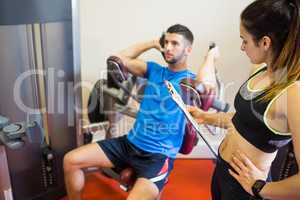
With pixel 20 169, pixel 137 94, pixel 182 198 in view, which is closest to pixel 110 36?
pixel 137 94

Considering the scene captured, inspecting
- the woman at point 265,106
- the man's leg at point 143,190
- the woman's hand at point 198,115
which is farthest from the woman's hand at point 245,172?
the man's leg at point 143,190

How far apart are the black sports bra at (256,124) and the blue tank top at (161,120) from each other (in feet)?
2.10

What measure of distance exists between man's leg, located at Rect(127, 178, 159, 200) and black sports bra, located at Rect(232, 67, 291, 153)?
65 cm

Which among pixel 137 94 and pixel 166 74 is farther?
pixel 137 94

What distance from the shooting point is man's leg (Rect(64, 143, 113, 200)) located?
5.74 ft

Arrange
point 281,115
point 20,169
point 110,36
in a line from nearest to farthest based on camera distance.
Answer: point 281,115, point 20,169, point 110,36

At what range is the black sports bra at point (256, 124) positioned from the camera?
98 centimetres

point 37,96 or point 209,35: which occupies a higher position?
point 209,35

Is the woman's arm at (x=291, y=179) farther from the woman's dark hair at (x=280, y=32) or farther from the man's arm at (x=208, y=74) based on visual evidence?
the man's arm at (x=208, y=74)

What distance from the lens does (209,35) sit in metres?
2.34

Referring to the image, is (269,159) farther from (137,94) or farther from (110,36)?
(110,36)

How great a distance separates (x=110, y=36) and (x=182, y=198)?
1.25 meters

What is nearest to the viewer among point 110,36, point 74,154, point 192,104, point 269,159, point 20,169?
point 269,159

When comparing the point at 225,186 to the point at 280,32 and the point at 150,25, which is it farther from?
the point at 150,25
